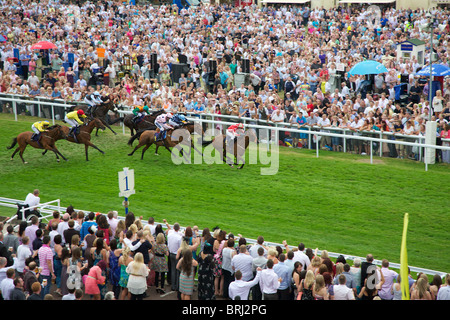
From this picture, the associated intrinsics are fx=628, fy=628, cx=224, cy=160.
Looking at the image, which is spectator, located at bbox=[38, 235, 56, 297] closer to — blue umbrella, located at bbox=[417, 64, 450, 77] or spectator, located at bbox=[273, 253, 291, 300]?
spectator, located at bbox=[273, 253, 291, 300]

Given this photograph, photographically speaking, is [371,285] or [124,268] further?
[124,268]

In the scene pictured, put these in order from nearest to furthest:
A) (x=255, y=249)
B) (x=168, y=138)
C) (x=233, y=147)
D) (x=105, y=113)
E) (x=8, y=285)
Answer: (x=8, y=285), (x=255, y=249), (x=233, y=147), (x=168, y=138), (x=105, y=113)

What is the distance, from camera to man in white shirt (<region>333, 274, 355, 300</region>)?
26.7 feet

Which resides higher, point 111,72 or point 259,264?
point 111,72

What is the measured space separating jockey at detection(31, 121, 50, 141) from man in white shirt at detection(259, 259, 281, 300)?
970 centimetres

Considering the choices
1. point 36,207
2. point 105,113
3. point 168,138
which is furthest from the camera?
point 105,113

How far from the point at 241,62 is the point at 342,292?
1597 cm

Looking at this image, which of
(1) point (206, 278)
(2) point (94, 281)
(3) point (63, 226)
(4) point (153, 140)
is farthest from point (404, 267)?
(4) point (153, 140)

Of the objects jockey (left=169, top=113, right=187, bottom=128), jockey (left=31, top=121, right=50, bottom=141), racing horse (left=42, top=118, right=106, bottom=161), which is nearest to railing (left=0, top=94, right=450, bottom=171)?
jockey (left=169, top=113, right=187, bottom=128)

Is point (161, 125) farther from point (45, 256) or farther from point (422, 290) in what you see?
point (422, 290)

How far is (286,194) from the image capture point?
1426 centimetres

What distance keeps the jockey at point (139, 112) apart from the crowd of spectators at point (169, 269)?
24.7ft

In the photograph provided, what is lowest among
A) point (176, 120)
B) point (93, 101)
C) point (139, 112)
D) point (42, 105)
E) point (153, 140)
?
point (153, 140)

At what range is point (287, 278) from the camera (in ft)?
29.0
